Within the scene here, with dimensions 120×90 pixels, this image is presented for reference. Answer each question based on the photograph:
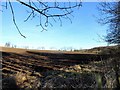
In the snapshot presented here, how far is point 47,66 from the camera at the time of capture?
51.6 feet

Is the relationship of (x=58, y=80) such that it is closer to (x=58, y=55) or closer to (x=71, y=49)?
(x=58, y=55)

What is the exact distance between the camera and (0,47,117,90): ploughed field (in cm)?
1296

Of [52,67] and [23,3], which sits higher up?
[23,3]

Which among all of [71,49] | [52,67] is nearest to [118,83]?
[52,67]

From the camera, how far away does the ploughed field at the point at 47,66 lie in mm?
12961

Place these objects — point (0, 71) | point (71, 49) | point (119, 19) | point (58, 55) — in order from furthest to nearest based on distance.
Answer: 1. point (71, 49)
2. point (58, 55)
3. point (119, 19)
4. point (0, 71)

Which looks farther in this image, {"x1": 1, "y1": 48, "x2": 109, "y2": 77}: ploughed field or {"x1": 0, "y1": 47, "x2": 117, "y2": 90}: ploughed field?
{"x1": 1, "y1": 48, "x2": 109, "y2": 77}: ploughed field

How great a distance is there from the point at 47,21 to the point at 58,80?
8.65m

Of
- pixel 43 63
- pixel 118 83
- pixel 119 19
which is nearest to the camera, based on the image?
pixel 118 83

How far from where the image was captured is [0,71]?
13727 mm

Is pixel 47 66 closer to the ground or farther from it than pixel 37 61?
closer to the ground

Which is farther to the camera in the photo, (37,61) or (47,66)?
(37,61)

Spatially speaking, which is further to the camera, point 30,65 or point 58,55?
point 58,55

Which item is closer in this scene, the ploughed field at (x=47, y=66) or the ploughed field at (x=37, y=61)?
the ploughed field at (x=47, y=66)
